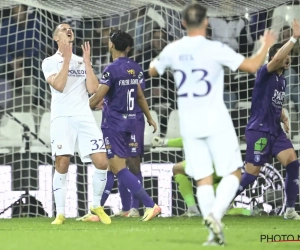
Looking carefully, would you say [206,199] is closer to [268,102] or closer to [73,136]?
[73,136]

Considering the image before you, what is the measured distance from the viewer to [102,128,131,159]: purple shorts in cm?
851

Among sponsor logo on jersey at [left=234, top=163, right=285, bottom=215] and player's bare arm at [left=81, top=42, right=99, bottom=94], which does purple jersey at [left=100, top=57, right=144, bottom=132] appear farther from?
sponsor logo on jersey at [left=234, top=163, right=285, bottom=215]

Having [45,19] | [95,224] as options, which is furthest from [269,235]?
[45,19]

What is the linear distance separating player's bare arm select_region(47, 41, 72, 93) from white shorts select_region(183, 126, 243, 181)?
2.28 metres

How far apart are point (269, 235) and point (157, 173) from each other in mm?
4397

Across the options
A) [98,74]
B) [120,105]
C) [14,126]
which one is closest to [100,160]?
[120,105]

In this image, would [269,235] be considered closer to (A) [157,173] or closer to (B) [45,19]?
(A) [157,173]

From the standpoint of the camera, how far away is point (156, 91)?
11789 mm

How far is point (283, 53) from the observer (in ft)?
28.1

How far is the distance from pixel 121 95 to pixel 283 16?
3620mm

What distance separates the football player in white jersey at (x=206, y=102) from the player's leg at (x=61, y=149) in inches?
97.1

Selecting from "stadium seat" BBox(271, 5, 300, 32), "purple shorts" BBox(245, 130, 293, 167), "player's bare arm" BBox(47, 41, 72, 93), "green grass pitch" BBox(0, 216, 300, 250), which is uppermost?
"stadium seat" BBox(271, 5, 300, 32)

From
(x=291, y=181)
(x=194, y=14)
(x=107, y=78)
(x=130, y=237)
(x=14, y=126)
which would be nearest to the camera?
(x=194, y=14)

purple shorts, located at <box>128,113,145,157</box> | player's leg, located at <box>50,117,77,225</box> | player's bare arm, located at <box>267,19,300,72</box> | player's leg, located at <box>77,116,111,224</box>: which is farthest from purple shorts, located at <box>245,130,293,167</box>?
player's leg, located at <box>50,117,77,225</box>
